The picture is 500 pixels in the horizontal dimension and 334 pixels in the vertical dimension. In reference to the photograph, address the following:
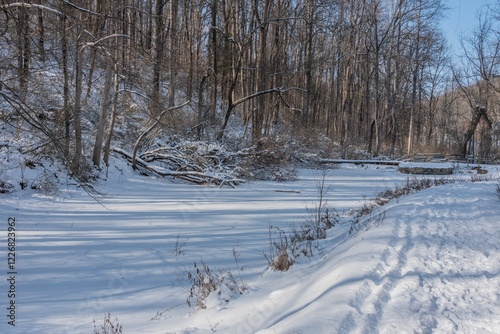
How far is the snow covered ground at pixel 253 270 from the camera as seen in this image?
3.04m

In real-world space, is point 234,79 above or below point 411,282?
above

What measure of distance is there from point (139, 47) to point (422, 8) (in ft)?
97.4

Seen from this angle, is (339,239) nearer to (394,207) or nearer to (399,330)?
(394,207)

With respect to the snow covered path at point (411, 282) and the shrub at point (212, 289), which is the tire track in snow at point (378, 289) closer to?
the snow covered path at point (411, 282)

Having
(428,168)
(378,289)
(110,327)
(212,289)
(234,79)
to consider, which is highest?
(234,79)

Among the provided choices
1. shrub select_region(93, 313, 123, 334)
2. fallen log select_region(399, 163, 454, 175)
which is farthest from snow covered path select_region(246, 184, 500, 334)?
fallen log select_region(399, 163, 454, 175)

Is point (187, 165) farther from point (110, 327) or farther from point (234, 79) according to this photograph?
point (110, 327)

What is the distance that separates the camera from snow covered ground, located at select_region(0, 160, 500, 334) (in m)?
3.04

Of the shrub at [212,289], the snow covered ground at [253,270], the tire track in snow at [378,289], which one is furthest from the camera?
the shrub at [212,289]

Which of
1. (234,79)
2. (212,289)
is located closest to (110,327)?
(212,289)

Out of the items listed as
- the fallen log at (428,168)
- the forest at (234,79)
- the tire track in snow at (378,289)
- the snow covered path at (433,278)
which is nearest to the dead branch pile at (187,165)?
the forest at (234,79)

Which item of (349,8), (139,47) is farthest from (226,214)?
(349,8)

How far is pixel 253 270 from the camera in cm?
529

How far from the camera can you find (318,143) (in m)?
25.3
